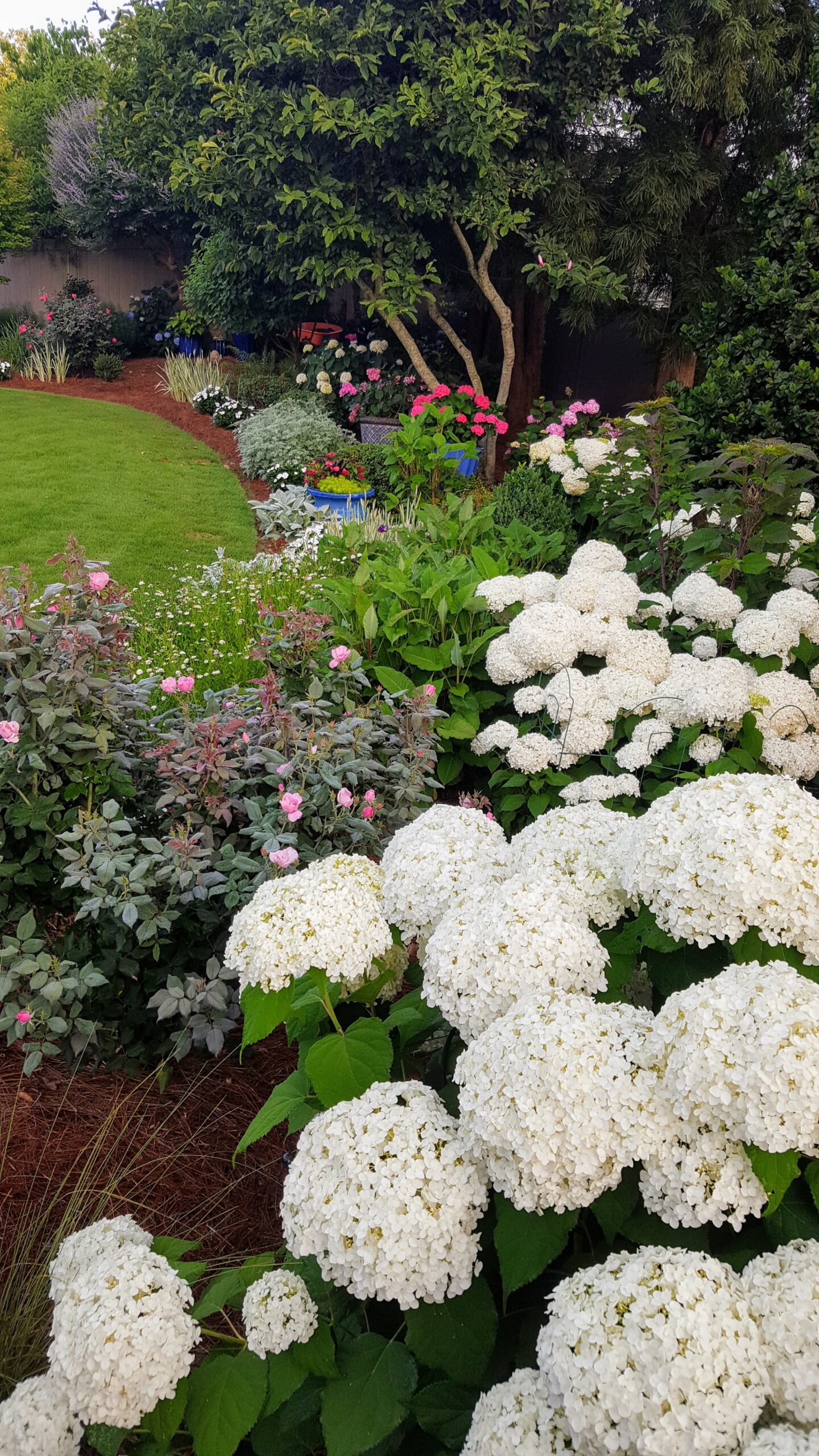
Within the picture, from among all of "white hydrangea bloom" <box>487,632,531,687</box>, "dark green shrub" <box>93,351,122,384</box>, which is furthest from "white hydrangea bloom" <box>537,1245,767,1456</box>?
"dark green shrub" <box>93,351,122,384</box>

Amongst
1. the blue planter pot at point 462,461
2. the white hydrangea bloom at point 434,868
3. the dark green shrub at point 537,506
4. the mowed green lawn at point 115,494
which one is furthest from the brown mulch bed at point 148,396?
the white hydrangea bloom at point 434,868

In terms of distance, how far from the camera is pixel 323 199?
785 cm

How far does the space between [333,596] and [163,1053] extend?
2056 mm

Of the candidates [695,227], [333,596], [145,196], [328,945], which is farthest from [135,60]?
[328,945]

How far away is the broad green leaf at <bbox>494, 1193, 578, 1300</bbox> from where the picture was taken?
3.36 feet

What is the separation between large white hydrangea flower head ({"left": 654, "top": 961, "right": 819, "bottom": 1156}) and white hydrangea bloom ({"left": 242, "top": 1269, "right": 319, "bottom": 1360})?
22.5 inches

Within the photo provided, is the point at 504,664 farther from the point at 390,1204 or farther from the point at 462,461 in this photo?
the point at 462,461

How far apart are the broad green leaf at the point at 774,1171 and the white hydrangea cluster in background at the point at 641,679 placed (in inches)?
70.5

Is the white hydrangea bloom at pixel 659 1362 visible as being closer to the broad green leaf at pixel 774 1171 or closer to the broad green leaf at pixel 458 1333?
the broad green leaf at pixel 774 1171

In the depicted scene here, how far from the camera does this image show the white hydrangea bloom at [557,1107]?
0.98 m

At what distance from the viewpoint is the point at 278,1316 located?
116 centimetres

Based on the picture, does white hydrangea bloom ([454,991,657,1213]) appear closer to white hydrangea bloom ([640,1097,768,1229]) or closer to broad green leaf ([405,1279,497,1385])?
white hydrangea bloom ([640,1097,768,1229])

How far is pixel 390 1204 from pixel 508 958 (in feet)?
1.06

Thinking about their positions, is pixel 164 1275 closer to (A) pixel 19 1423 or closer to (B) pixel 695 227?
(A) pixel 19 1423
